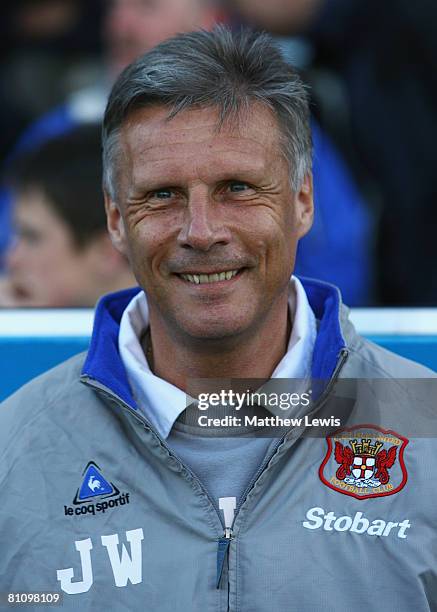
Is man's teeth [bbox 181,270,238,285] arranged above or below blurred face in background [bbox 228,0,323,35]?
below

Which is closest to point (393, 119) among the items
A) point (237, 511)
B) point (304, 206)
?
point (304, 206)

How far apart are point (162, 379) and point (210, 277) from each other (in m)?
0.30

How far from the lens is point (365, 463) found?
2.14 meters

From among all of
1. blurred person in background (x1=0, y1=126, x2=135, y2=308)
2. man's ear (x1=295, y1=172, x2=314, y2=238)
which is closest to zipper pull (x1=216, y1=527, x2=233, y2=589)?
man's ear (x1=295, y1=172, x2=314, y2=238)

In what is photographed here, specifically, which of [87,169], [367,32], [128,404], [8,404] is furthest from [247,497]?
[367,32]

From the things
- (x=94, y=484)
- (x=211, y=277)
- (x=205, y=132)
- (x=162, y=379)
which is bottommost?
(x=94, y=484)

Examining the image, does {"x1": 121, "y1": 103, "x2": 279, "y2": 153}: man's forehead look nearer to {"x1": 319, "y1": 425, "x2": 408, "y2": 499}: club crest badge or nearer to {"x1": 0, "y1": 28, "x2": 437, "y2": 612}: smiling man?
{"x1": 0, "y1": 28, "x2": 437, "y2": 612}: smiling man

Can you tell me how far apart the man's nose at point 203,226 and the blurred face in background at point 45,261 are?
1.33m

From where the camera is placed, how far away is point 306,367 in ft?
7.66

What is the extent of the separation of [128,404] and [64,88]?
286 centimetres

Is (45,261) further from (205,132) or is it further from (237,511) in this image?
(237,511)

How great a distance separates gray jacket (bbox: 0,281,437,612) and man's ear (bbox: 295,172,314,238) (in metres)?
0.22

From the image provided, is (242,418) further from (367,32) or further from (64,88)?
(64,88)

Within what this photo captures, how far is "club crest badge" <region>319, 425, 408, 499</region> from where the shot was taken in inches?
83.5
